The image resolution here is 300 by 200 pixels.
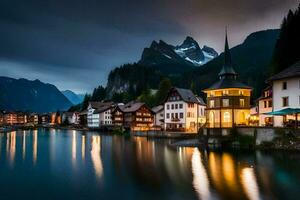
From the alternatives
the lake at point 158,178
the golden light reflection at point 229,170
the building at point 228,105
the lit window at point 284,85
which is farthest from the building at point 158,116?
the lake at point 158,178

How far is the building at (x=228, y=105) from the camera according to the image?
66125 millimetres

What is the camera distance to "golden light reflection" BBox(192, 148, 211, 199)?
24214mm

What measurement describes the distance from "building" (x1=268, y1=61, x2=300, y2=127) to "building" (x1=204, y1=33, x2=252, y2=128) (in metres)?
12.8

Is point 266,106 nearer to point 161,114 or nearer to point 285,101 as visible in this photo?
point 285,101

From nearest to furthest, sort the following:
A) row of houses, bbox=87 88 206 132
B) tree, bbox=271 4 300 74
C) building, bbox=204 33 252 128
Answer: building, bbox=204 33 252 128, tree, bbox=271 4 300 74, row of houses, bbox=87 88 206 132

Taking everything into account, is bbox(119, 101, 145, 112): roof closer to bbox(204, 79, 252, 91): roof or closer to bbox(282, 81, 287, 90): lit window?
bbox(204, 79, 252, 91): roof

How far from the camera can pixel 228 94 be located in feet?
218

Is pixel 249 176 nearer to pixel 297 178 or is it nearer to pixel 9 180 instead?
pixel 297 178

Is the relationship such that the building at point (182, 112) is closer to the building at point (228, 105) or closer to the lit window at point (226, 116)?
the building at point (228, 105)

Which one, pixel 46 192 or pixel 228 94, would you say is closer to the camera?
pixel 46 192

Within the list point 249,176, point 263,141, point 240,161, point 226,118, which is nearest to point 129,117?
point 226,118

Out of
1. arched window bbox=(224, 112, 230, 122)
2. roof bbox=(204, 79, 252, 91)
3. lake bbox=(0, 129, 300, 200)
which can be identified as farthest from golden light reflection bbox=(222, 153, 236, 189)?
roof bbox=(204, 79, 252, 91)

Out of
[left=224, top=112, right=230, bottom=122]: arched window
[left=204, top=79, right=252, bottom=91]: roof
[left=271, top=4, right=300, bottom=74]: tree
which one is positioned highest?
[left=271, top=4, right=300, bottom=74]: tree

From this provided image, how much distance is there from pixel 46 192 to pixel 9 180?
7.44 m
